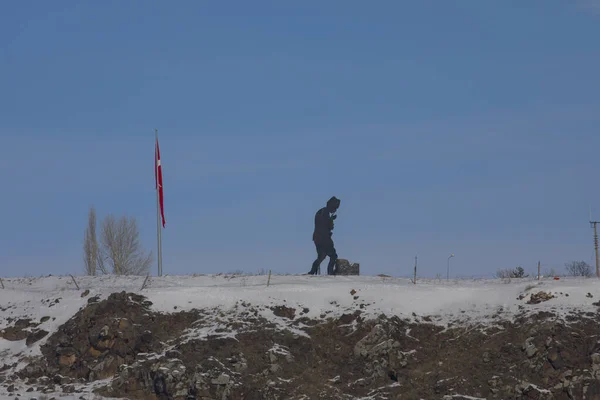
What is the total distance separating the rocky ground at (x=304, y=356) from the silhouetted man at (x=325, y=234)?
7.90 metres

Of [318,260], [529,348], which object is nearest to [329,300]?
[318,260]

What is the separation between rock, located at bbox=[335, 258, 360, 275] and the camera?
45.2 meters

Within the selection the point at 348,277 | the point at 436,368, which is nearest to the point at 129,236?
the point at 348,277

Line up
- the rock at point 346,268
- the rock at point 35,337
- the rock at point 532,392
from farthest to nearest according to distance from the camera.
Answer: the rock at point 346,268 → the rock at point 35,337 → the rock at point 532,392

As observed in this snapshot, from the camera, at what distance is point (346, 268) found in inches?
1793

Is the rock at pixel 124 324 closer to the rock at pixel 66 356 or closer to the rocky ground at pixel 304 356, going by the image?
the rocky ground at pixel 304 356

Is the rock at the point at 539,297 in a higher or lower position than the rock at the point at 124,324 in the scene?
higher

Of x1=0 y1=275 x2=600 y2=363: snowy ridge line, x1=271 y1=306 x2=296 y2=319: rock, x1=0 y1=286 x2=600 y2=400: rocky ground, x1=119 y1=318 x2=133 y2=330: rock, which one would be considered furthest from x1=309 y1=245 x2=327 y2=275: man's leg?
x1=119 y1=318 x2=133 y2=330: rock

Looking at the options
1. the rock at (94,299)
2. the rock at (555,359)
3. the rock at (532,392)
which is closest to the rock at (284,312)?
the rock at (94,299)

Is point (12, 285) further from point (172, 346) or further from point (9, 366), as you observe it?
point (172, 346)

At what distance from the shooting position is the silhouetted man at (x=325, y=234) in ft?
141

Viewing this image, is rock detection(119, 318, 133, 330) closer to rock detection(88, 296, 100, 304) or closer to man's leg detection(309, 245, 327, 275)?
rock detection(88, 296, 100, 304)

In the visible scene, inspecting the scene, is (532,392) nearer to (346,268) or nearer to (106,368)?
(106,368)

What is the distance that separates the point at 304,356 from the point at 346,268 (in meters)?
12.7
